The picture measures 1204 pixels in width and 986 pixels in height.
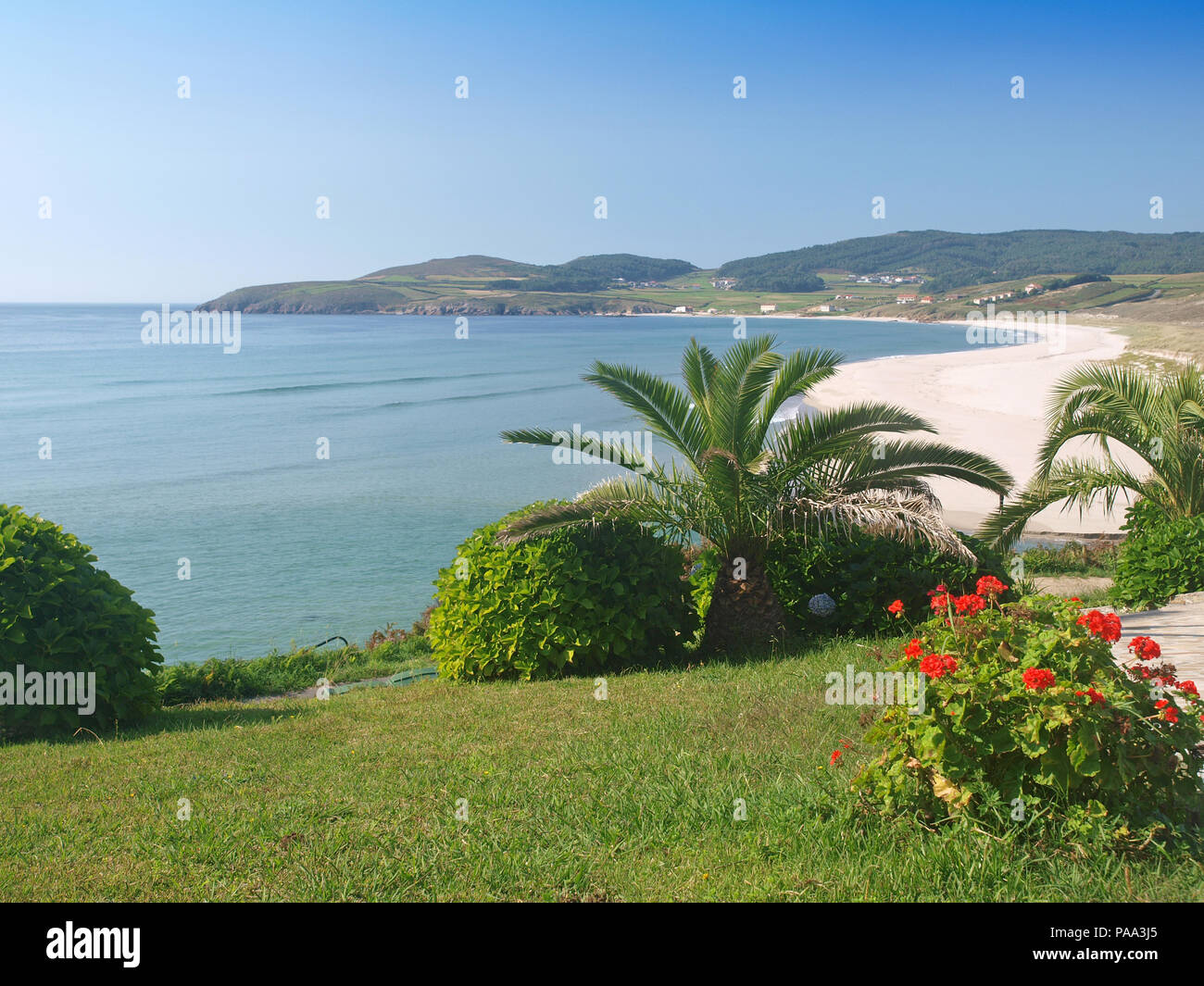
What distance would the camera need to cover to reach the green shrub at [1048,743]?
3891mm

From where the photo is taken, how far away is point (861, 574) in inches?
384

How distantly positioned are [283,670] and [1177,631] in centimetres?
995

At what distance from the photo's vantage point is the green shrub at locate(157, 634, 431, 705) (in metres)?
10.7

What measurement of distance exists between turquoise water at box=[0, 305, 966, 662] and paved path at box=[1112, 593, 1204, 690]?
11.3 meters

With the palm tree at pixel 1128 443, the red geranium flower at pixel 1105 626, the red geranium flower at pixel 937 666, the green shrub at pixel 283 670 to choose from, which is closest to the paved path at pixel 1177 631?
the palm tree at pixel 1128 443

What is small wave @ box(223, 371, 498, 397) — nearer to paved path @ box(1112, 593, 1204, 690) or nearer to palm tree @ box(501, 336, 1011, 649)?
palm tree @ box(501, 336, 1011, 649)

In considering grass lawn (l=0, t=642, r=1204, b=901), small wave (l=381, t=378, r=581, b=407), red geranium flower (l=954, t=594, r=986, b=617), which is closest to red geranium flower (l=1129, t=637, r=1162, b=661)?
red geranium flower (l=954, t=594, r=986, b=617)

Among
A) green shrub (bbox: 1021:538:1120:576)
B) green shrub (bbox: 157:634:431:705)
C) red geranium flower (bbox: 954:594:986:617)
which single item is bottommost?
green shrub (bbox: 157:634:431:705)

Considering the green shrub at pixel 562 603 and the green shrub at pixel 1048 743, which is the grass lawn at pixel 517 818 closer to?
the green shrub at pixel 1048 743

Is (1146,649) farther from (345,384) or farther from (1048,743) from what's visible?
(345,384)

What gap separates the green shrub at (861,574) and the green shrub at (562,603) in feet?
4.08

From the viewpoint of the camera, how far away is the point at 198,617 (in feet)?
55.6
